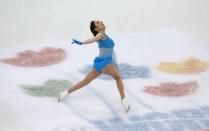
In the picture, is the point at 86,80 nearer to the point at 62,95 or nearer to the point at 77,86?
the point at 77,86

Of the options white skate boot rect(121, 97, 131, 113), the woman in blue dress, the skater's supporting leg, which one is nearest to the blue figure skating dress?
the woman in blue dress

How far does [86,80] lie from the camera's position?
480 centimetres

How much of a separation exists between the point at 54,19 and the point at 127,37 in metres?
1.04

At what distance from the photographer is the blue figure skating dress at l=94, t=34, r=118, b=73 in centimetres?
459

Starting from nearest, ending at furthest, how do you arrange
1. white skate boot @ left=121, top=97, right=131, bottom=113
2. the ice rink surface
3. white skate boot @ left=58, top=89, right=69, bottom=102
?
the ice rink surface
white skate boot @ left=121, top=97, right=131, bottom=113
white skate boot @ left=58, top=89, right=69, bottom=102

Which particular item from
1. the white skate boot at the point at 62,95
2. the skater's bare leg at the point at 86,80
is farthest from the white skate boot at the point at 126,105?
the white skate boot at the point at 62,95

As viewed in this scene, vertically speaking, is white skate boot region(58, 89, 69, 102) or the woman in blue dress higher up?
the woman in blue dress

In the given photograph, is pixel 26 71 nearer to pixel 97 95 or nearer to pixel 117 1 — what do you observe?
pixel 97 95

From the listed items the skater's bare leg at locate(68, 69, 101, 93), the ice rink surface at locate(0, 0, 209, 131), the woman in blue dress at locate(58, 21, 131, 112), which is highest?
the woman in blue dress at locate(58, 21, 131, 112)

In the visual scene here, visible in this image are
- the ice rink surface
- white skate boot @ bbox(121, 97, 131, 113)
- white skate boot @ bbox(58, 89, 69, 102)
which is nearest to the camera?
the ice rink surface

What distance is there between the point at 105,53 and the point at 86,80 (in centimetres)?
34

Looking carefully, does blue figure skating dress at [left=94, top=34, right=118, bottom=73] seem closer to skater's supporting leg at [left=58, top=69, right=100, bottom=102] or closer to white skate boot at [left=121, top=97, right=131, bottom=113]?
skater's supporting leg at [left=58, top=69, right=100, bottom=102]

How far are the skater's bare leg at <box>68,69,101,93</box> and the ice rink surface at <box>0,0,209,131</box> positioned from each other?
0.13 m

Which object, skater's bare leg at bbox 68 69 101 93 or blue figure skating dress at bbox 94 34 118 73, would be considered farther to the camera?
skater's bare leg at bbox 68 69 101 93
